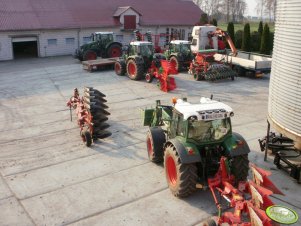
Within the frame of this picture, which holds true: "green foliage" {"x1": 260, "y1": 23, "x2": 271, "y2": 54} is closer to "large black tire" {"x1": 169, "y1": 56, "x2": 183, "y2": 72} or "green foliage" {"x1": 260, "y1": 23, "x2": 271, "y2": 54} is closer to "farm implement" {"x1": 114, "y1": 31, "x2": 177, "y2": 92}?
"large black tire" {"x1": 169, "y1": 56, "x2": 183, "y2": 72}

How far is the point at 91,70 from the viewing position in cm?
2309

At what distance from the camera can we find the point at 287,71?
816 cm

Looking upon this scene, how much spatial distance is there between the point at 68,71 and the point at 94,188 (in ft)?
52.9

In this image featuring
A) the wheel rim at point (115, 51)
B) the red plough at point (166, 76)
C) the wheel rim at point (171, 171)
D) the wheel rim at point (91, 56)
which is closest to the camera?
the wheel rim at point (171, 171)

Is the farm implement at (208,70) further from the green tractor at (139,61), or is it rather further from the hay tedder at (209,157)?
the hay tedder at (209,157)

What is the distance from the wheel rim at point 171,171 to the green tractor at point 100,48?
1911 centimetres

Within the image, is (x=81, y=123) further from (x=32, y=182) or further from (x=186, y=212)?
(x=186, y=212)

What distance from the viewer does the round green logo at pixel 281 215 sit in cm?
583

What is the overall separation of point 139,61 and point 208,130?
12.8 meters

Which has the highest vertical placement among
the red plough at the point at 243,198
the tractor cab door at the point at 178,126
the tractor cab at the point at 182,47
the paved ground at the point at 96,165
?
the tractor cab at the point at 182,47

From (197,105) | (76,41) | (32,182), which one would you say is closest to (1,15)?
(76,41)

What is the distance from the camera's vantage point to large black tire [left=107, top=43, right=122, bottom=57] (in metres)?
26.4

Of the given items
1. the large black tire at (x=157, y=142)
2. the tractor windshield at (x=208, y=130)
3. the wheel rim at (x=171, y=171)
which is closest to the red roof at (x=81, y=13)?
the large black tire at (x=157, y=142)

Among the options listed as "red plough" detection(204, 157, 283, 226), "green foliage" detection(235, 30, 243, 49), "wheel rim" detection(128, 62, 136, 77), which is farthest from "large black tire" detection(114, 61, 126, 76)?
"green foliage" detection(235, 30, 243, 49)
